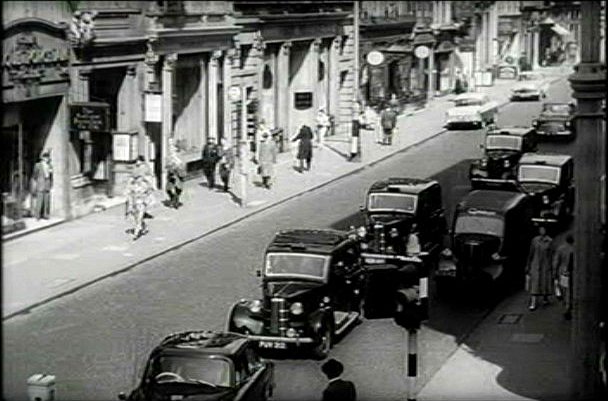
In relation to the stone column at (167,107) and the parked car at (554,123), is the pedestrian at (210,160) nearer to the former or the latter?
the stone column at (167,107)

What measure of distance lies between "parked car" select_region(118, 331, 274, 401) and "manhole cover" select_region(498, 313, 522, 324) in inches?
258

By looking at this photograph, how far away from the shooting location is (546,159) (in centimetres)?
2805

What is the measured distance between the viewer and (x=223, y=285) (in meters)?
21.0

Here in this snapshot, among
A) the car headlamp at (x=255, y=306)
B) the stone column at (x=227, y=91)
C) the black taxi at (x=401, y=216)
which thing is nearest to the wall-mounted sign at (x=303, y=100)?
the stone column at (x=227, y=91)

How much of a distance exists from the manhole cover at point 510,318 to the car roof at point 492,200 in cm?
345

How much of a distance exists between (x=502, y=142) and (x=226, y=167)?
738 centimetres

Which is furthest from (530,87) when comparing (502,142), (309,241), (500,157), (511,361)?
(511,361)

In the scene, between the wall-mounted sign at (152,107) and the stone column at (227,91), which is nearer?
the wall-mounted sign at (152,107)

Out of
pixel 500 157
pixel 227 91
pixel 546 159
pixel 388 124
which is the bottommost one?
pixel 500 157

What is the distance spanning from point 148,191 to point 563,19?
1129cm

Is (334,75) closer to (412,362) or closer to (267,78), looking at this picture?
(267,78)


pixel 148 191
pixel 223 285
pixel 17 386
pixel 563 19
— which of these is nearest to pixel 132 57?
pixel 148 191

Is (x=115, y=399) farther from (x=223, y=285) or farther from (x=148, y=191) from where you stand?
(x=148, y=191)

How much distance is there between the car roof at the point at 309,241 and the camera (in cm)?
1786
